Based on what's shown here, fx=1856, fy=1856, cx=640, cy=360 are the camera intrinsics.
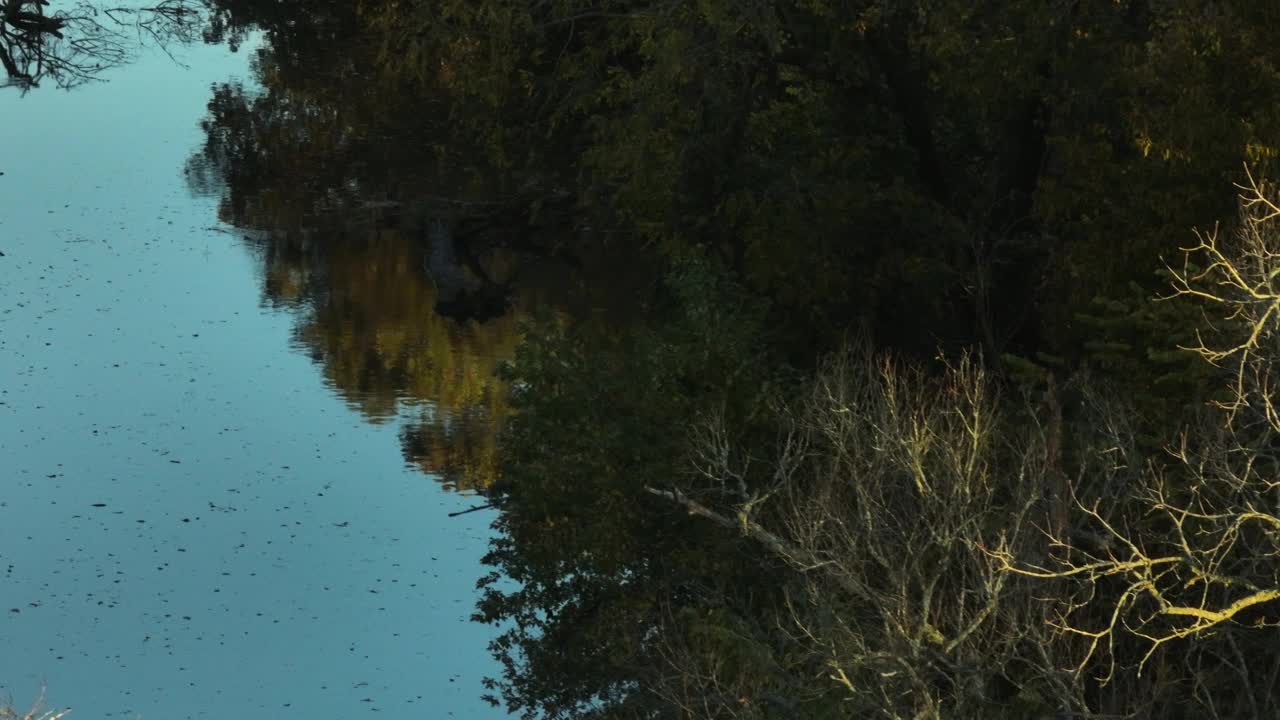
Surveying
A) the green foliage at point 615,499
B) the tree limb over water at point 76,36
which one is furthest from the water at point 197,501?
the green foliage at point 615,499

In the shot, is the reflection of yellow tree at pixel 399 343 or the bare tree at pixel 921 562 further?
the reflection of yellow tree at pixel 399 343

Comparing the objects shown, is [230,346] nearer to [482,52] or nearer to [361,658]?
[361,658]

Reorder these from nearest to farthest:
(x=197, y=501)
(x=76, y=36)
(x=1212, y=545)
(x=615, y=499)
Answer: (x=1212, y=545) < (x=615, y=499) < (x=197, y=501) < (x=76, y=36)

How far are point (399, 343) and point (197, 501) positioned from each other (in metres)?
8.73

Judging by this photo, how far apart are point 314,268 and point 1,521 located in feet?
44.9

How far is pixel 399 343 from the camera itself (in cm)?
4809

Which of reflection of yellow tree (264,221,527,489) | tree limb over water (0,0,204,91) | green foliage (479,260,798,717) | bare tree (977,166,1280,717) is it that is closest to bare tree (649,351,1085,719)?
bare tree (977,166,1280,717)

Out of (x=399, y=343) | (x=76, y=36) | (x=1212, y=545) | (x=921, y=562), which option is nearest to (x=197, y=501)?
(x=399, y=343)

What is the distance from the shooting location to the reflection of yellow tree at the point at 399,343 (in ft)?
143

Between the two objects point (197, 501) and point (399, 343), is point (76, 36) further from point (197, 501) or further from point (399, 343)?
point (197, 501)

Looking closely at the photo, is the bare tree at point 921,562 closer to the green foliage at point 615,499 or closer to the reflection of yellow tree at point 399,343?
the green foliage at point 615,499

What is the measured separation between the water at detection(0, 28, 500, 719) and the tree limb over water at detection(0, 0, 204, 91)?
448 cm

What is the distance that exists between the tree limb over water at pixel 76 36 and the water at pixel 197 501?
4.48m

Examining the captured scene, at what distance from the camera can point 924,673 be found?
18750 mm
